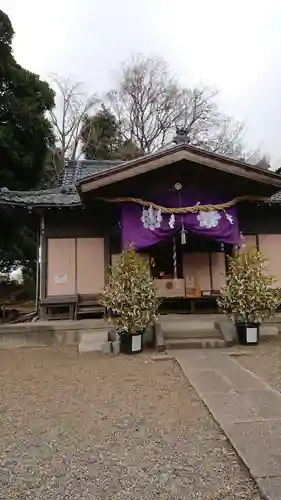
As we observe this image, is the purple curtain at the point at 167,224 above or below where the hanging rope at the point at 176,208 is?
below

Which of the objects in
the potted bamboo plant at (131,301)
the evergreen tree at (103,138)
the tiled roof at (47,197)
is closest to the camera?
the potted bamboo plant at (131,301)

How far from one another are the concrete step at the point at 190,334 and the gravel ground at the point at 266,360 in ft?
2.11

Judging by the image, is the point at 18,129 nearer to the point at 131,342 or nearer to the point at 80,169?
the point at 80,169

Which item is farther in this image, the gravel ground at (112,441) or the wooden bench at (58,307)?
the wooden bench at (58,307)

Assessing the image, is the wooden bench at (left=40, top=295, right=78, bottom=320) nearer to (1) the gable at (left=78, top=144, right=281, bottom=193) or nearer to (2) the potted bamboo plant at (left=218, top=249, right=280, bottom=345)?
(1) the gable at (left=78, top=144, right=281, bottom=193)

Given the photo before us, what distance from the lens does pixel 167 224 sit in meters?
8.32

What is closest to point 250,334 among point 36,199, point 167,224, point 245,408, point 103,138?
point 167,224

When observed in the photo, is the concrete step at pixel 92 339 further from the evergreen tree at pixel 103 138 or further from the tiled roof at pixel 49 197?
the evergreen tree at pixel 103 138

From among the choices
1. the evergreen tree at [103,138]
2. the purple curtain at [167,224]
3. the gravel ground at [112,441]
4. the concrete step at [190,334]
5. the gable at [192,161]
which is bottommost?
the gravel ground at [112,441]

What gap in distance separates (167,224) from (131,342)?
2.80 m

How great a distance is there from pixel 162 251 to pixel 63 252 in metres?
2.42

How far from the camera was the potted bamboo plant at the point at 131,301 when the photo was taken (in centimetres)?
653

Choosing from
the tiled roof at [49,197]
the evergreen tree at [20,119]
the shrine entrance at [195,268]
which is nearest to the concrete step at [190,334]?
the shrine entrance at [195,268]

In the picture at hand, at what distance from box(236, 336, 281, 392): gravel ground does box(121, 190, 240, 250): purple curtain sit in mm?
2444
